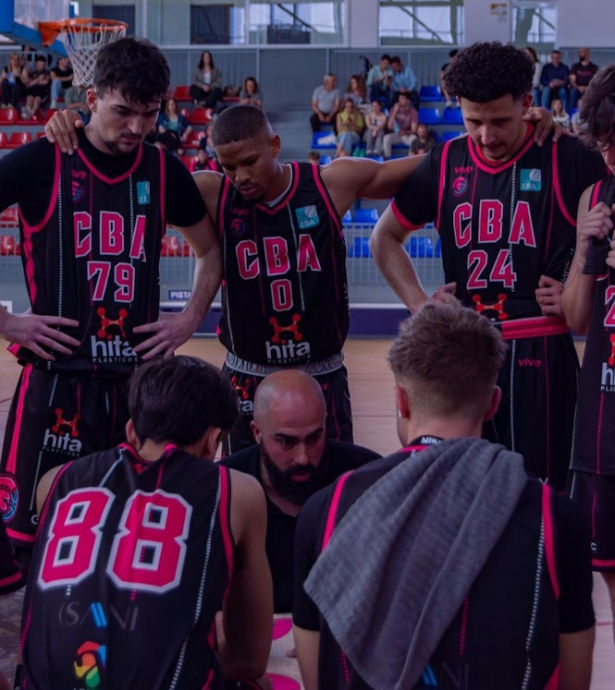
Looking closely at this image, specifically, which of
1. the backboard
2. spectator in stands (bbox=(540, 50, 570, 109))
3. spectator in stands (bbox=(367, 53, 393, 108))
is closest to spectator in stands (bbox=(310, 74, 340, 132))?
spectator in stands (bbox=(367, 53, 393, 108))

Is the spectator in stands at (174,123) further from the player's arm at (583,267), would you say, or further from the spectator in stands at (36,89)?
the player's arm at (583,267)

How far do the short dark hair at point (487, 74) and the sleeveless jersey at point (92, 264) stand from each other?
127cm

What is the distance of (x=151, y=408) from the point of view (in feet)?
8.61

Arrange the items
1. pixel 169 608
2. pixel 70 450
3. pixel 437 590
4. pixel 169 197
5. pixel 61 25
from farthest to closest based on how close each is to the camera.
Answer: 1. pixel 61 25
2. pixel 169 197
3. pixel 70 450
4. pixel 169 608
5. pixel 437 590

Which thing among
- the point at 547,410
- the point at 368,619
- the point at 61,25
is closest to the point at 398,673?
the point at 368,619

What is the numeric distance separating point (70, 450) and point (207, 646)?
4.82ft

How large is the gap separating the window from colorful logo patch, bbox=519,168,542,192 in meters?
19.5

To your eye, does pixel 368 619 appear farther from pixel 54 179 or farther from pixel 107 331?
pixel 54 179

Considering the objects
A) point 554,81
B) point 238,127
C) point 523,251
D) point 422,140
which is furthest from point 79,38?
point 523,251

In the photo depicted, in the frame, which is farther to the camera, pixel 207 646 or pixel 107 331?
pixel 107 331

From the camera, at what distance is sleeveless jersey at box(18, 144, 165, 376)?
370cm

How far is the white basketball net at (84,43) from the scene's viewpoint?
15.2 metres

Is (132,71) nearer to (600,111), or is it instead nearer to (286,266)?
(286,266)

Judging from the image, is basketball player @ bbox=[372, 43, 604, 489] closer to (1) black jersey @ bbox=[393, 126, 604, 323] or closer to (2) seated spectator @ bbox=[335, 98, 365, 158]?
(1) black jersey @ bbox=[393, 126, 604, 323]
